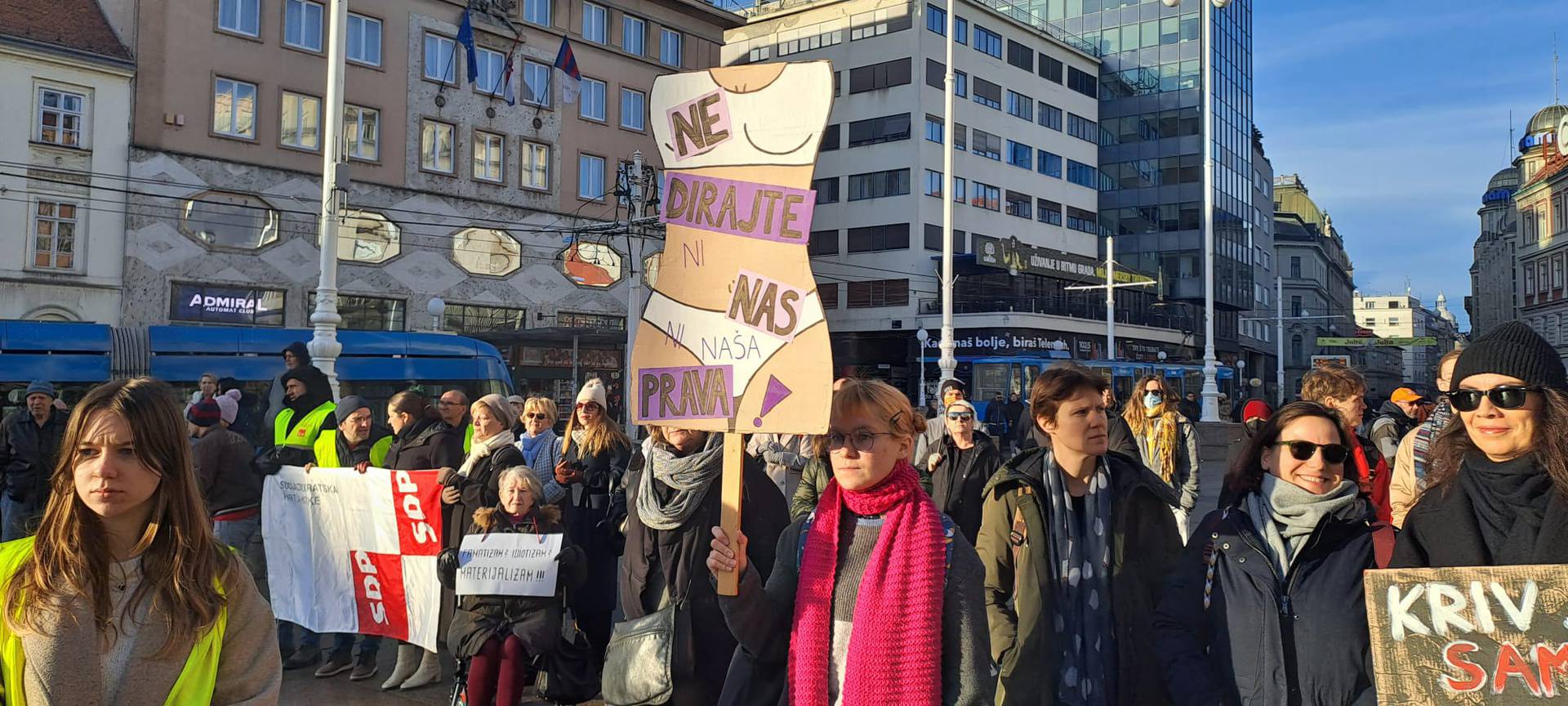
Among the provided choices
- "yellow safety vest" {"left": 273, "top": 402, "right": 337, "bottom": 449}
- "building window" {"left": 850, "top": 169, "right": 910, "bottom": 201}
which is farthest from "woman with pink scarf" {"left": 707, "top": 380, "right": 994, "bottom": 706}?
"building window" {"left": 850, "top": 169, "right": 910, "bottom": 201}

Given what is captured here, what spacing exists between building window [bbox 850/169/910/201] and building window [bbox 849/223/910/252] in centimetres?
157

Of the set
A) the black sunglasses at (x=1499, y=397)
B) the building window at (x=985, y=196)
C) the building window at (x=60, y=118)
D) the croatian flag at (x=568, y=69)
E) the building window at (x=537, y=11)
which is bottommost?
the black sunglasses at (x=1499, y=397)

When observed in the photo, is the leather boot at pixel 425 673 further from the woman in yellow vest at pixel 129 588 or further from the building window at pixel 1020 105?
the building window at pixel 1020 105

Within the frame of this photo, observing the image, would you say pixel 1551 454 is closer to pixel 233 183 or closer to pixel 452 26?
pixel 233 183

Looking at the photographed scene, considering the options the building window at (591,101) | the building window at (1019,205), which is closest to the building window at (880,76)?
the building window at (1019,205)

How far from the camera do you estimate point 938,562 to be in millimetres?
2932

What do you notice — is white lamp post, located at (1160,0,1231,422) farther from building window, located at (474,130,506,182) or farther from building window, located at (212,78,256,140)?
building window, located at (212,78,256,140)

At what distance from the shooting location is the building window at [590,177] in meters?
40.3

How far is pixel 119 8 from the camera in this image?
29.5 metres

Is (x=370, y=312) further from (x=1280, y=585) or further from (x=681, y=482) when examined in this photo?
(x=1280, y=585)

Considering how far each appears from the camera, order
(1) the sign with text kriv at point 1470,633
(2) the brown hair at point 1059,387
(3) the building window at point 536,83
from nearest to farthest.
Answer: (1) the sign with text kriv at point 1470,633
(2) the brown hair at point 1059,387
(3) the building window at point 536,83

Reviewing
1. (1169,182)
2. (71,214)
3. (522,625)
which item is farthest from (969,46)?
(522,625)

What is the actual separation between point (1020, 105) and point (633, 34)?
2352 cm

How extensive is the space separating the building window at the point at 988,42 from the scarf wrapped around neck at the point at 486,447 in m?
50.7
